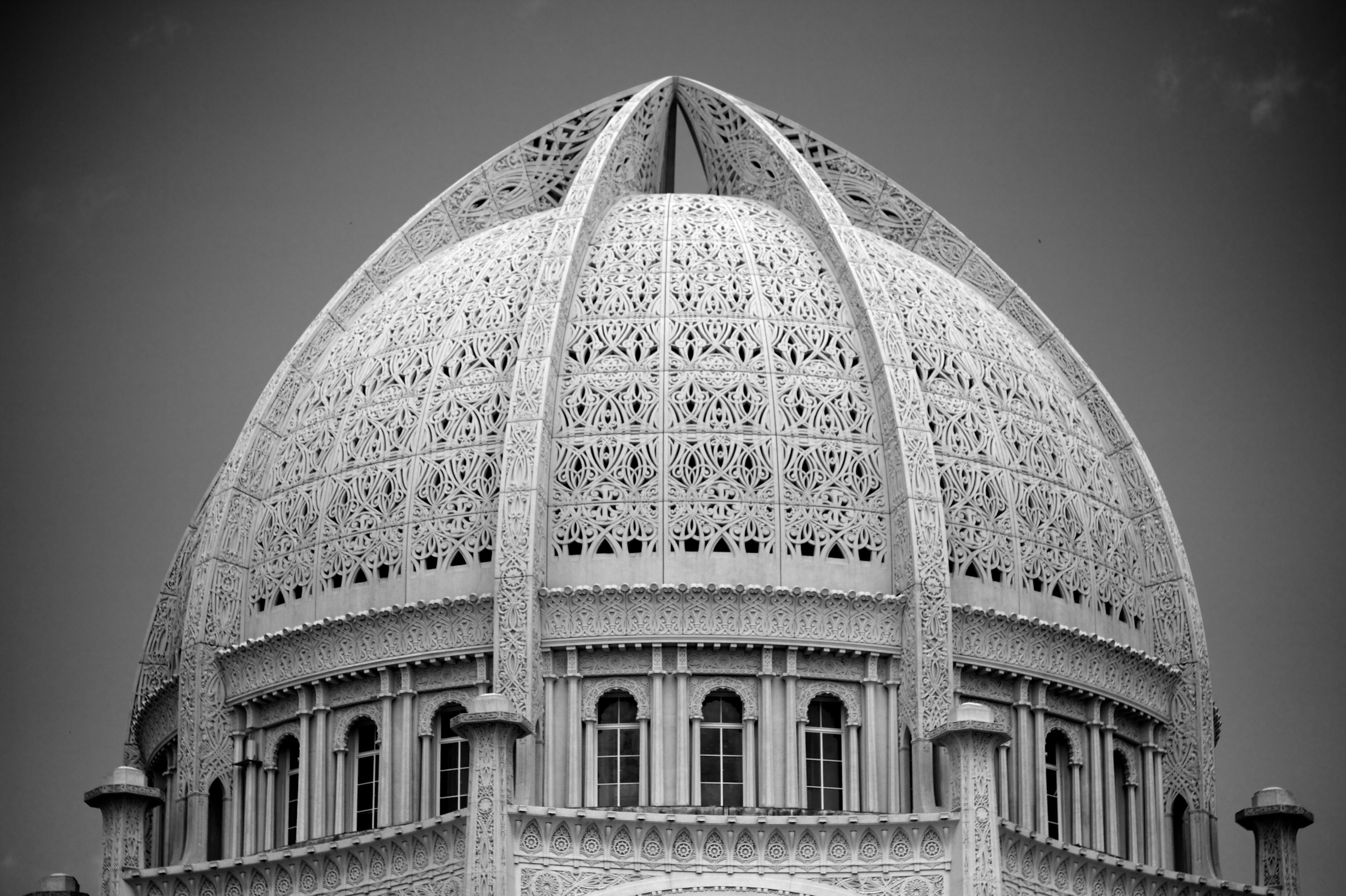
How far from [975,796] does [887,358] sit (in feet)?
29.4

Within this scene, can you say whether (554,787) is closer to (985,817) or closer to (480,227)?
(985,817)

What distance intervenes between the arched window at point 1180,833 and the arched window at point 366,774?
14.1 metres

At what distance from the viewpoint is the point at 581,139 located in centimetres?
6981

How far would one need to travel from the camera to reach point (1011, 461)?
64.7 m

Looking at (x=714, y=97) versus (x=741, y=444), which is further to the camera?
(x=714, y=97)

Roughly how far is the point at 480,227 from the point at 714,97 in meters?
4.97

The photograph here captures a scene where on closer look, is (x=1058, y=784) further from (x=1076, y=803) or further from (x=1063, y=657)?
(x=1063, y=657)

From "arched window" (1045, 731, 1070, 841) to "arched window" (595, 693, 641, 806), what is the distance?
282 inches

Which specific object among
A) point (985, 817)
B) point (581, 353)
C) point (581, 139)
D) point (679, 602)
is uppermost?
point (581, 139)

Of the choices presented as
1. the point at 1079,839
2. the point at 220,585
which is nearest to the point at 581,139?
the point at 220,585

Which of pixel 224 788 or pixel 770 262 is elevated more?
pixel 770 262

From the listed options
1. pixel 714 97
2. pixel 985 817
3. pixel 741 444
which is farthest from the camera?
pixel 714 97

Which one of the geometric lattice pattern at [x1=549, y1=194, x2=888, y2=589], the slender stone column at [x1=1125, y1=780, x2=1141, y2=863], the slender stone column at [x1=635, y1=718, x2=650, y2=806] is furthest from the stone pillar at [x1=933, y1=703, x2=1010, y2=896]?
the slender stone column at [x1=1125, y1=780, x2=1141, y2=863]

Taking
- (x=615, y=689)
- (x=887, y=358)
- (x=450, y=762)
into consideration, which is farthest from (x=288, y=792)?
(x=887, y=358)
